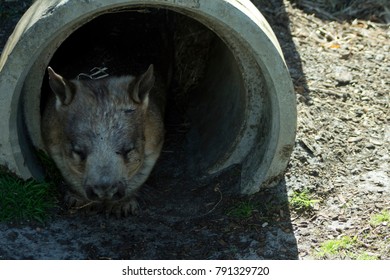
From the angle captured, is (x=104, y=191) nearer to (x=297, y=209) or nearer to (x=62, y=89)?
(x=62, y=89)

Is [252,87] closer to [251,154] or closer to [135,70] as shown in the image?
[251,154]

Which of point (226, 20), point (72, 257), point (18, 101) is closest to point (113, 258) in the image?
point (72, 257)

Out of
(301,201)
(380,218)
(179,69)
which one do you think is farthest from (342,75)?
(380,218)

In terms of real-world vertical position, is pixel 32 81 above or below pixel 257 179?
above

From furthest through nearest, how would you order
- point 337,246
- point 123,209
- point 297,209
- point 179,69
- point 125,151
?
point 179,69 < point 123,209 < point 297,209 < point 125,151 < point 337,246

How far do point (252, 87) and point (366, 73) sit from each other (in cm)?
157

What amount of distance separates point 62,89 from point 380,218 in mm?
2256

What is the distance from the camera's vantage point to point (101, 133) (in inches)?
202

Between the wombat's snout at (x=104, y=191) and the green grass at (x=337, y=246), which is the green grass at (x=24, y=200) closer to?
the wombat's snout at (x=104, y=191)

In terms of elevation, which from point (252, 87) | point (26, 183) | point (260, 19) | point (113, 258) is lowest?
point (113, 258)

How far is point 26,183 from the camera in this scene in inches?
216

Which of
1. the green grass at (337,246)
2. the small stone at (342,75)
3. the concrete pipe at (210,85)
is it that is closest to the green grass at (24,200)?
the concrete pipe at (210,85)

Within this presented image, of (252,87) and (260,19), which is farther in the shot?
(252,87)

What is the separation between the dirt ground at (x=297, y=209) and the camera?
5.11 metres
